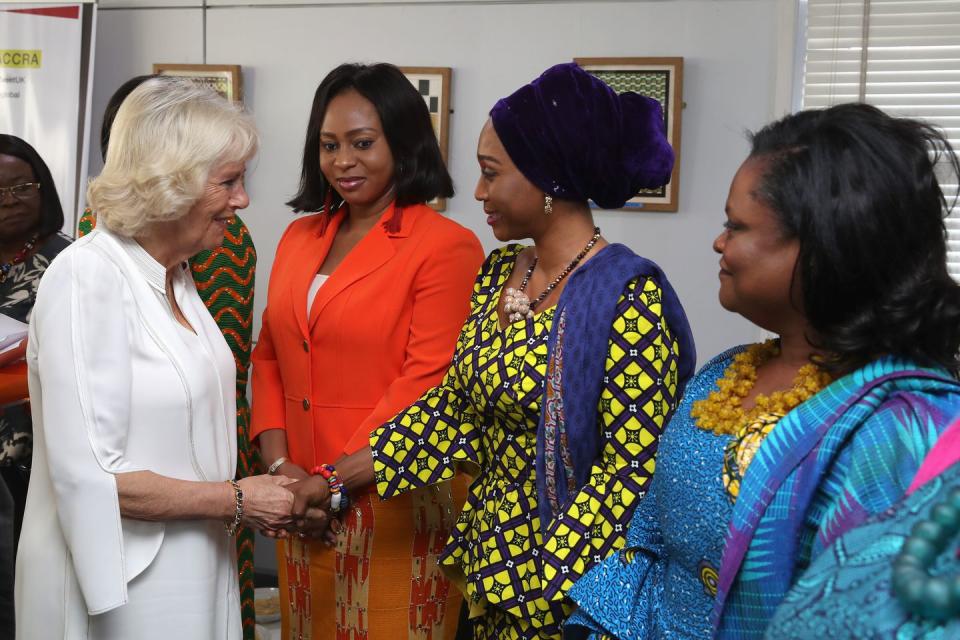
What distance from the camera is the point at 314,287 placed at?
268 centimetres

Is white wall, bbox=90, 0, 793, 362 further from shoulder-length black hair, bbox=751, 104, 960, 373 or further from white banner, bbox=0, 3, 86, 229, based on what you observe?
shoulder-length black hair, bbox=751, 104, 960, 373

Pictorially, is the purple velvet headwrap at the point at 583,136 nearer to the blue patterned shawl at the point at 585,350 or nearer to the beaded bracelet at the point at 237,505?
the blue patterned shawl at the point at 585,350

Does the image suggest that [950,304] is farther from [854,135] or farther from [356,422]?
[356,422]

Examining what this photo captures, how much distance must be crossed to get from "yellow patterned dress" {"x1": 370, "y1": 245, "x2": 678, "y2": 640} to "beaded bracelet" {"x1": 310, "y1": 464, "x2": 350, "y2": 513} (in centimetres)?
16

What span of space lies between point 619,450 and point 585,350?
20cm

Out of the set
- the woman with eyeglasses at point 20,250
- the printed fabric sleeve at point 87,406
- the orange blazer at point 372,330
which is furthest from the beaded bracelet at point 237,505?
the woman with eyeglasses at point 20,250

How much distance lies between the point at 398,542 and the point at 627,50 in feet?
7.65

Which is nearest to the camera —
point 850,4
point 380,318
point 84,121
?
point 380,318

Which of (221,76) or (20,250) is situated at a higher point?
(221,76)

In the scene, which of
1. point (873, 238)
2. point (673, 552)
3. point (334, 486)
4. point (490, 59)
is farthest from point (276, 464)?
point (490, 59)

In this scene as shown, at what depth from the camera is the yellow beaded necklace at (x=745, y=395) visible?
5.04ft

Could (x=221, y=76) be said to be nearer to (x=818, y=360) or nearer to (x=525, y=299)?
(x=525, y=299)

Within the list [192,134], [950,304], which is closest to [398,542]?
[192,134]

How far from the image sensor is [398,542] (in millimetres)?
2570
